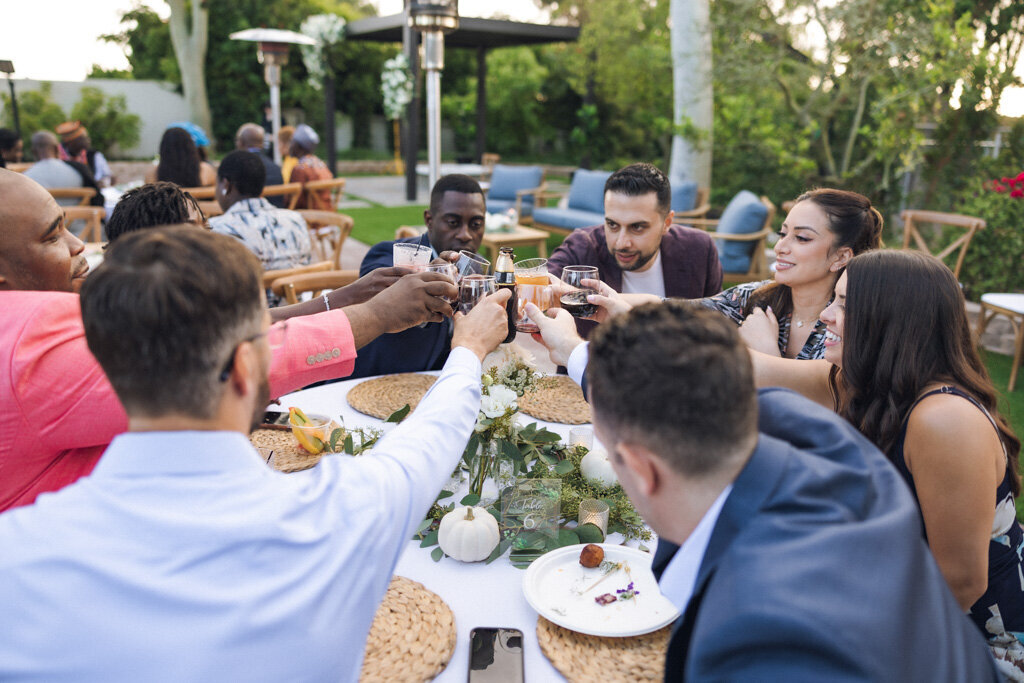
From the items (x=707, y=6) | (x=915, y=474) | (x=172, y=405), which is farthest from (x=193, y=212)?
(x=707, y=6)

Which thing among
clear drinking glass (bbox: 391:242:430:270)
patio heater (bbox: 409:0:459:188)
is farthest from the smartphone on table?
patio heater (bbox: 409:0:459:188)

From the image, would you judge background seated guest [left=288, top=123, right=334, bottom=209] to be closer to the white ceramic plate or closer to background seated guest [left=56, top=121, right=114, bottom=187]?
background seated guest [left=56, top=121, right=114, bottom=187]

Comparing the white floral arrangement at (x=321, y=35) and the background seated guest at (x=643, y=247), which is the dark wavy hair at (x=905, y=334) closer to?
the background seated guest at (x=643, y=247)

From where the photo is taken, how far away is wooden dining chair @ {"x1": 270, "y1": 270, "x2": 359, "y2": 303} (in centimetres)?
399

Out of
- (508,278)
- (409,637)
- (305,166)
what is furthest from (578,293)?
(305,166)

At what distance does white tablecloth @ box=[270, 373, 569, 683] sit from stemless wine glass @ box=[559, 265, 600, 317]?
1043mm

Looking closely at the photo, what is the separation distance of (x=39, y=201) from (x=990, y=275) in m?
8.38

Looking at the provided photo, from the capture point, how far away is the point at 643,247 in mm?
4082

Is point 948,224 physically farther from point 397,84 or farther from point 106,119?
point 106,119

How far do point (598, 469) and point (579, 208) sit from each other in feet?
32.1

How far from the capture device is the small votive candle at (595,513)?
1.90 m

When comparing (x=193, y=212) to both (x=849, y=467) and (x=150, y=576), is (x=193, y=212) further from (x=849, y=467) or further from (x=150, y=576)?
(x=849, y=467)

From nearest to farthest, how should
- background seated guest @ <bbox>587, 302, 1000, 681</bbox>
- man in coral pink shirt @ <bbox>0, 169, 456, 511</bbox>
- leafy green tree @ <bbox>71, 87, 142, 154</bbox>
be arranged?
background seated guest @ <bbox>587, 302, 1000, 681</bbox> → man in coral pink shirt @ <bbox>0, 169, 456, 511</bbox> → leafy green tree @ <bbox>71, 87, 142, 154</bbox>

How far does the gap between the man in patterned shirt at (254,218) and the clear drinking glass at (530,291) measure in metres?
2.84
